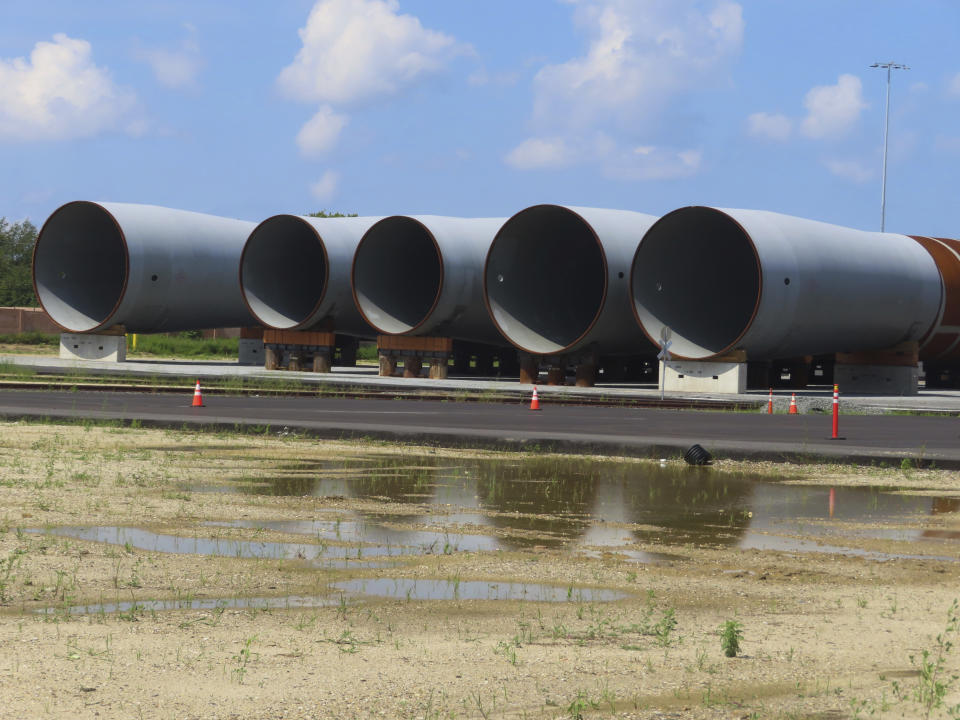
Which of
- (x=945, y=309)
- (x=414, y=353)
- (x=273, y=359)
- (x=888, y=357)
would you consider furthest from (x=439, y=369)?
(x=945, y=309)

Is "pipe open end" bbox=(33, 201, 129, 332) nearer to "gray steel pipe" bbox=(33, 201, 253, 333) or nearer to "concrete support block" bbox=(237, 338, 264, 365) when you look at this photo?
"gray steel pipe" bbox=(33, 201, 253, 333)

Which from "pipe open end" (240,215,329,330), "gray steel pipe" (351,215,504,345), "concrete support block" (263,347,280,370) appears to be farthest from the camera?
"pipe open end" (240,215,329,330)

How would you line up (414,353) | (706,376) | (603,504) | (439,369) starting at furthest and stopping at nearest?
1. (414,353)
2. (439,369)
3. (706,376)
4. (603,504)

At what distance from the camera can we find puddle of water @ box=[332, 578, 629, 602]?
27.7ft

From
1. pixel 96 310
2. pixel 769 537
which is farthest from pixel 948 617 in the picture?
pixel 96 310

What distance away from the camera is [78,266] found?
177 feet

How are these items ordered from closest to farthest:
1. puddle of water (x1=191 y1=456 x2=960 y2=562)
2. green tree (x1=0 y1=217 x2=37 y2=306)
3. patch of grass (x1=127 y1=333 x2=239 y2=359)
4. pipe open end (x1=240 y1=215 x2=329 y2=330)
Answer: puddle of water (x1=191 y1=456 x2=960 y2=562) → pipe open end (x1=240 y1=215 x2=329 y2=330) → patch of grass (x1=127 y1=333 x2=239 y2=359) → green tree (x1=0 y1=217 x2=37 y2=306)

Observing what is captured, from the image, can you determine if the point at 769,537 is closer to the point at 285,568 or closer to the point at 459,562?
the point at 459,562

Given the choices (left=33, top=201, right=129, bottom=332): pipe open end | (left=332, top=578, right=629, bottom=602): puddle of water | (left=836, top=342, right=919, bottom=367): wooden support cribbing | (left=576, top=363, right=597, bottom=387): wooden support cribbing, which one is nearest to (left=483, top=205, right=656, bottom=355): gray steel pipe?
(left=576, top=363, right=597, bottom=387): wooden support cribbing

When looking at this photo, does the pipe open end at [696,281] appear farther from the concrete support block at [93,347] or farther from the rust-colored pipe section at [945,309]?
the concrete support block at [93,347]

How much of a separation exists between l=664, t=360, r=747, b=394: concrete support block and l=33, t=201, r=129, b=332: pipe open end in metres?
23.6

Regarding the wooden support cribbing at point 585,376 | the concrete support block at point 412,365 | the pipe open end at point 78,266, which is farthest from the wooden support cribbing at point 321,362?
the wooden support cribbing at point 585,376

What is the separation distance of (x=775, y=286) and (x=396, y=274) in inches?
613

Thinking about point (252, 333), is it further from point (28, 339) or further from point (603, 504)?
point (603, 504)
